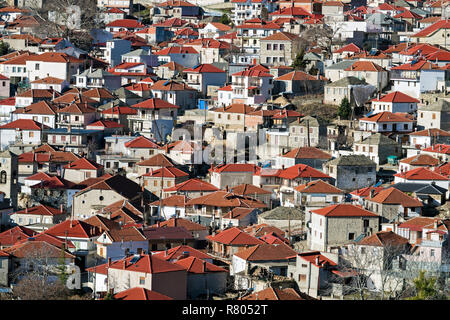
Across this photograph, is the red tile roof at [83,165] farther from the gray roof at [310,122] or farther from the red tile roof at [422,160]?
the red tile roof at [422,160]

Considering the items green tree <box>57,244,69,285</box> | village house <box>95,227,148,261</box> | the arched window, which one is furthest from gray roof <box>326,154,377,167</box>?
the arched window

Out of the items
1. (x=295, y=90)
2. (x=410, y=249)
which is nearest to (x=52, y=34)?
(x=295, y=90)

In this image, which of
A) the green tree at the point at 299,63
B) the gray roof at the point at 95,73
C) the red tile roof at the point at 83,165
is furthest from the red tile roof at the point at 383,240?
the gray roof at the point at 95,73

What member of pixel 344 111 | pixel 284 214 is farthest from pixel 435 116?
pixel 284 214

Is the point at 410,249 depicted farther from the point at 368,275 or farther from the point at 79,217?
the point at 79,217

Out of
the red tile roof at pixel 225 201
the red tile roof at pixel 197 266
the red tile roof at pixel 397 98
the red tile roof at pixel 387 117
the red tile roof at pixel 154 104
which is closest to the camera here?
the red tile roof at pixel 197 266

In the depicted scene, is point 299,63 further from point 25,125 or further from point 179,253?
point 179,253

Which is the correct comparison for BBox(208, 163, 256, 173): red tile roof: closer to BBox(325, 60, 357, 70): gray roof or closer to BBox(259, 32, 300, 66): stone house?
BBox(325, 60, 357, 70): gray roof
